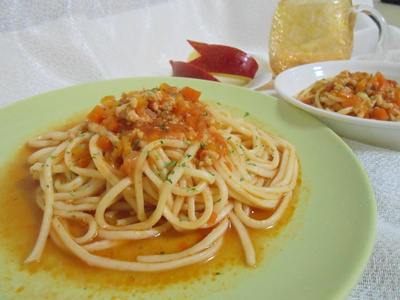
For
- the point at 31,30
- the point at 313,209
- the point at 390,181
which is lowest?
the point at 390,181

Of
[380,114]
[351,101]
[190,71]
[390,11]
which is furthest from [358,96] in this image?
[390,11]

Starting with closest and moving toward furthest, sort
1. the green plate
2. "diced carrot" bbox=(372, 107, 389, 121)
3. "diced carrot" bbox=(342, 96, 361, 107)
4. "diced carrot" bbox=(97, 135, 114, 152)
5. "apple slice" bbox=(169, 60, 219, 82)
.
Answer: the green plate < "diced carrot" bbox=(97, 135, 114, 152) < "diced carrot" bbox=(372, 107, 389, 121) < "diced carrot" bbox=(342, 96, 361, 107) < "apple slice" bbox=(169, 60, 219, 82)

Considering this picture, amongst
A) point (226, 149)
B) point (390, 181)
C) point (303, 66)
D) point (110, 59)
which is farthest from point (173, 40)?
point (390, 181)

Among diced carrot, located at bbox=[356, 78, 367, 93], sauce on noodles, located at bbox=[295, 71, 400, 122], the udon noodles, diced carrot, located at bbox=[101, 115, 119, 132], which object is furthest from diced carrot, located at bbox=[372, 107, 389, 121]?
diced carrot, located at bbox=[101, 115, 119, 132]

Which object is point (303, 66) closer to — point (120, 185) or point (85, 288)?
point (120, 185)

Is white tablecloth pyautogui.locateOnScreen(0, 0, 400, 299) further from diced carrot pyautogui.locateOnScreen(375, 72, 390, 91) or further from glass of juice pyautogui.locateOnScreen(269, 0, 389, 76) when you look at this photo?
glass of juice pyautogui.locateOnScreen(269, 0, 389, 76)
